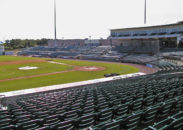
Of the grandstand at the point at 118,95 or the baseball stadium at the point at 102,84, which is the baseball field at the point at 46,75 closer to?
the baseball stadium at the point at 102,84

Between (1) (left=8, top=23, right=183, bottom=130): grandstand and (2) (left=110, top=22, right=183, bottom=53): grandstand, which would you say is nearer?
(1) (left=8, top=23, right=183, bottom=130): grandstand

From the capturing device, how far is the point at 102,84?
23422mm

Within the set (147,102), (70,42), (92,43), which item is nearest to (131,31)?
(92,43)

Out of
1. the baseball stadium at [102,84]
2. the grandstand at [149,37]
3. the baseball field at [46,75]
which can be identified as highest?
the grandstand at [149,37]

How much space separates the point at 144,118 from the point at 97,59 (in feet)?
199

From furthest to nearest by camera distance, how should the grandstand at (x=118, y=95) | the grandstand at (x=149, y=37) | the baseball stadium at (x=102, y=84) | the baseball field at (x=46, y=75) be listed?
the grandstand at (x=149, y=37) < the baseball field at (x=46, y=75) < the baseball stadium at (x=102, y=84) < the grandstand at (x=118, y=95)

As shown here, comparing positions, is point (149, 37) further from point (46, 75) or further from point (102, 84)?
point (102, 84)

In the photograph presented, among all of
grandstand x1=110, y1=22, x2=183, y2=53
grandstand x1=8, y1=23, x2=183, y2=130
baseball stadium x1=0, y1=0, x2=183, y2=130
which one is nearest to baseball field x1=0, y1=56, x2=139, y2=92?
baseball stadium x1=0, y1=0, x2=183, y2=130

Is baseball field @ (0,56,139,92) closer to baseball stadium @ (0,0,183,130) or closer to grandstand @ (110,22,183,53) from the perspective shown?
baseball stadium @ (0,0,183,130)

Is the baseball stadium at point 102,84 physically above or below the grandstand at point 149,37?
below

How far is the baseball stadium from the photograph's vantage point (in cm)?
677

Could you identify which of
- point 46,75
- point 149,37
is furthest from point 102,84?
point 149,37

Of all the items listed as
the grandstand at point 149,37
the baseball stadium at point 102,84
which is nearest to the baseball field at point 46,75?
the baseball stadium at point 102,84

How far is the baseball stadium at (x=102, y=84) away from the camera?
677 cm
